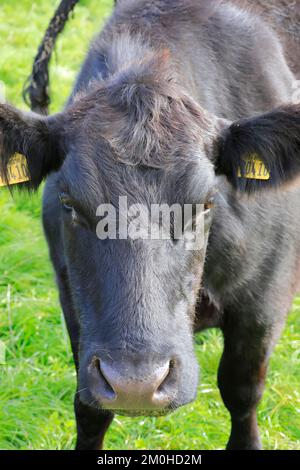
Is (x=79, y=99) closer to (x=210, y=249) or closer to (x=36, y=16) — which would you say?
(x=210, y=249)

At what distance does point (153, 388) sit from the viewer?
2793 mm

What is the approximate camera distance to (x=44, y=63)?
654cm

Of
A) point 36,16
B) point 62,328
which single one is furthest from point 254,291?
point 36,16

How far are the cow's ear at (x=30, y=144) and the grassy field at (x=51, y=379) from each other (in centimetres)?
156

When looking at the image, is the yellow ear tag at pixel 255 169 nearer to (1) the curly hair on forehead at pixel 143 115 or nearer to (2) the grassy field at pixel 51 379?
(1) the curly hair on forehead at pixel 143 115

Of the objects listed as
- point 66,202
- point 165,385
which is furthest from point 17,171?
point 165,385

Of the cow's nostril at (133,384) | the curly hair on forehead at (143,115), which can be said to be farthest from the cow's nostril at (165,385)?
the curly hair on forehead at (143,115)

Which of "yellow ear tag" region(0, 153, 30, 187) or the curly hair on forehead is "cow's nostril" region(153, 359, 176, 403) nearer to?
the curly hair on forehead

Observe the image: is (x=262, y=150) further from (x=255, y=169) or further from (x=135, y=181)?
(x=135, y=181)

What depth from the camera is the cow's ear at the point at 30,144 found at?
3.34 meters

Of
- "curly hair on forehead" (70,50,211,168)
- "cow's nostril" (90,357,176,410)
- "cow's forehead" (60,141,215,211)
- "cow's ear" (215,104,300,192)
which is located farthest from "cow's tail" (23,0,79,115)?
"cow's nostril" (90,357,176,410)

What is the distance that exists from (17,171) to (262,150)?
3.32 feet

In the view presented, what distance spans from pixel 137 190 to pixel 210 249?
2.62ft

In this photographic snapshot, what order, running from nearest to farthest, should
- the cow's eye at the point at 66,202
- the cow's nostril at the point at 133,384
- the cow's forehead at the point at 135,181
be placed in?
1. the cow's nostril at the point at 133,384
2. the cow's forehead at the point at 135,181
3. the cow's eye at the point at 66,202
